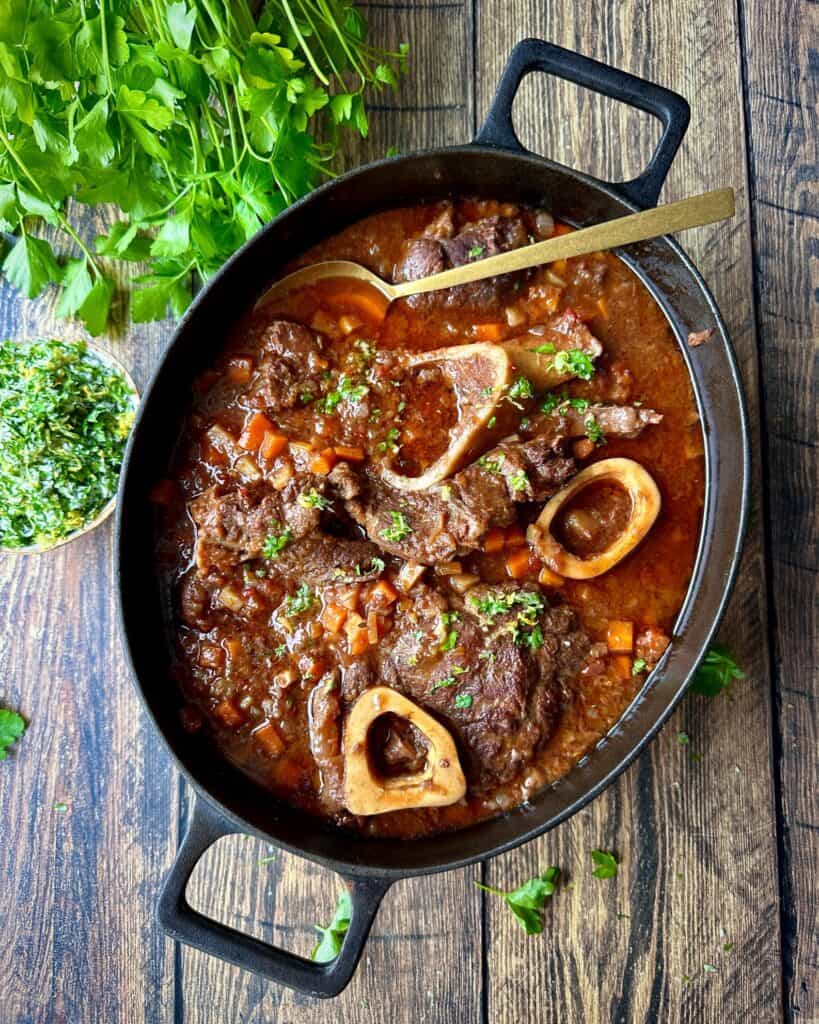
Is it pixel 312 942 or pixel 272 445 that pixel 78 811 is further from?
pixel 272 445

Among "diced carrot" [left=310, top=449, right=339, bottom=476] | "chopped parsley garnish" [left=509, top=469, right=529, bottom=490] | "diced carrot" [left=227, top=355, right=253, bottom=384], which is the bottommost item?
"chopped parsley garnish" [left=509, top=469, right=529, bottom=490]

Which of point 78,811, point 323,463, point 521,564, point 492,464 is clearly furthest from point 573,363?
point 78,811

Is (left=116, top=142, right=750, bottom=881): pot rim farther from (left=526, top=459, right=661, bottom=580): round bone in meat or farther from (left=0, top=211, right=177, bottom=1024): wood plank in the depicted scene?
(left=0, top=211, right=177, bottom=1024): wood plank

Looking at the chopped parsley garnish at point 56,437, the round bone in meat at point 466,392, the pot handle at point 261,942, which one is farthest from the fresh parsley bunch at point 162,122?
the pot handle at point 261,942

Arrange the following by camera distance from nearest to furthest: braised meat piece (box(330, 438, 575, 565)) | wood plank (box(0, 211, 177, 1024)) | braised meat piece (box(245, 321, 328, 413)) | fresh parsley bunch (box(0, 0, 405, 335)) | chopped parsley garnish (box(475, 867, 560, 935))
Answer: fresh parsley bunch (box(0, 0, 405, 335)) → braised meat piece (box(330, 438, 575, 565)) → braised meat piece (box(245, 321, 328, 413)) → chopped parsley garnish (box(475, 867, 560, 935)) → wood plank (box(0, 211, 177, 1024))

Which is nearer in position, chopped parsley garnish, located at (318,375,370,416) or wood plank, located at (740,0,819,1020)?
chopped parsley garnish, located at (318,375,370,416)

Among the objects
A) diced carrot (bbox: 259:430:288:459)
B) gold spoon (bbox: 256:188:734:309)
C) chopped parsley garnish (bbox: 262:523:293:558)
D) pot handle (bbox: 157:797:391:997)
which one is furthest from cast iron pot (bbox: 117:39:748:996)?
chopped parsley garnish (bbox: 262:523:293:558)

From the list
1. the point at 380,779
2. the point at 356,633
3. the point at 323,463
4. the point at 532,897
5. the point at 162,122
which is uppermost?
the point at 162,122
